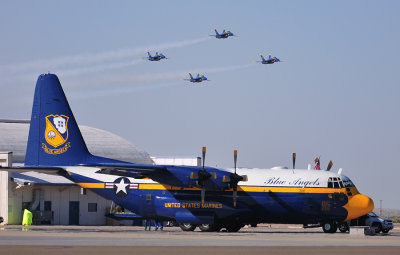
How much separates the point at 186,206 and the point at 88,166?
7.77 metres

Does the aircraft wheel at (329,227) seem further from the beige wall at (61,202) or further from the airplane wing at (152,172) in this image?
the beige wall at (61,202)

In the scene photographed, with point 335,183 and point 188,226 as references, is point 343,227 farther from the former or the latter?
Result: point 188,226

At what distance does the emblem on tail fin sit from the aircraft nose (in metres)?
21.0

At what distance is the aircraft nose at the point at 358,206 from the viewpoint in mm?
52281

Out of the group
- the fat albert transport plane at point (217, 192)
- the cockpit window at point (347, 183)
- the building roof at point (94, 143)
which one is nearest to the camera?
the fat albert transport plane at point (217, 192)

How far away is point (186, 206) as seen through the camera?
53625 millimetres

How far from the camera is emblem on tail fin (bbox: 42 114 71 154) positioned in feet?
184

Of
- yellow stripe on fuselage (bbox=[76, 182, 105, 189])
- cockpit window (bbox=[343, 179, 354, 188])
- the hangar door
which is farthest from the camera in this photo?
the hangar door

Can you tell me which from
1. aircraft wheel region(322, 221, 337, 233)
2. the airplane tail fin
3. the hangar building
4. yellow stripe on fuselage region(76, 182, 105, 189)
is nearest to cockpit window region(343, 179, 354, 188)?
aircraft wheel region(322, 221, 337, 233)

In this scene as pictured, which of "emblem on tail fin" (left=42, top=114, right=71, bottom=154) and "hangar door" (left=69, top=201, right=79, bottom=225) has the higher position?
"emblem on tail fin" (left=42, top=114, right=71, bottom=154)

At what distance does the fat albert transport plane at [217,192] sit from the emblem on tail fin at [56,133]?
240mm

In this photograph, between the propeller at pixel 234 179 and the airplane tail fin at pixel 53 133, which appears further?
the airplane tail fin at pixel 53 133

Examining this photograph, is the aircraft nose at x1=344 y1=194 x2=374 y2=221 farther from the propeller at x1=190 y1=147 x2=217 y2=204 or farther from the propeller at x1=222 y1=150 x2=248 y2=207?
the propeller at x1=190 y1=147 x2=217 y2=204

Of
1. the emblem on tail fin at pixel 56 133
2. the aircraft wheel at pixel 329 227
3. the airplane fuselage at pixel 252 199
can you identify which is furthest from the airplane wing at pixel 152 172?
the aircraft wheel at pixel 329 227
